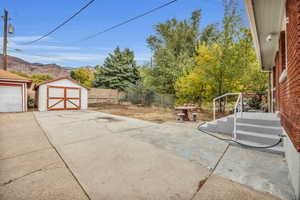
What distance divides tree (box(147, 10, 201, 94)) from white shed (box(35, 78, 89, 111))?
7.35 meters

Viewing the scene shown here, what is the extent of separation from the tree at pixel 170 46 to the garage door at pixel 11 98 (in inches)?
433

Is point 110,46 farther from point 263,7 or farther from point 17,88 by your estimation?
point 263,7

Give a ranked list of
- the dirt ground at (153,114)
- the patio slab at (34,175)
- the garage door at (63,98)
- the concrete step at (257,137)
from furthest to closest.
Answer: the garage door at (63,98)
the dirt ground at (153,114)
the concrete step at (257,137)
the patio slab at (34,175)

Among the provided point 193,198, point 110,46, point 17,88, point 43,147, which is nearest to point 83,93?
point 17,88

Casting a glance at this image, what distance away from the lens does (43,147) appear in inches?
126

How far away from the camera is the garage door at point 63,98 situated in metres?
10.3

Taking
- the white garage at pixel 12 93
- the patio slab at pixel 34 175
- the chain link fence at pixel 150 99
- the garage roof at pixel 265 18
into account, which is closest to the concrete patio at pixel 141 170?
the patio slab at pixel 34 175

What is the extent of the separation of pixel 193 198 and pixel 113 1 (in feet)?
28.6

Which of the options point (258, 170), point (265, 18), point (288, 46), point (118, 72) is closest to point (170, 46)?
point (118, 72)

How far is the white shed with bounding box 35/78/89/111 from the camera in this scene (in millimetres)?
10055

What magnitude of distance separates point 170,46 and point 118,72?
8.33 metres

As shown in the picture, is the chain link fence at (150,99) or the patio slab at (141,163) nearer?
the patio slab at (141,163)

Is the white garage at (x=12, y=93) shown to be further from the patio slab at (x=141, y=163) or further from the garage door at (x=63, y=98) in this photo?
the patio slab at (x=141, y=163)

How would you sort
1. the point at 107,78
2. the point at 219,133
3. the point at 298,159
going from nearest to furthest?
the point at 298,159
the point at 219,133
the point at 107,78
